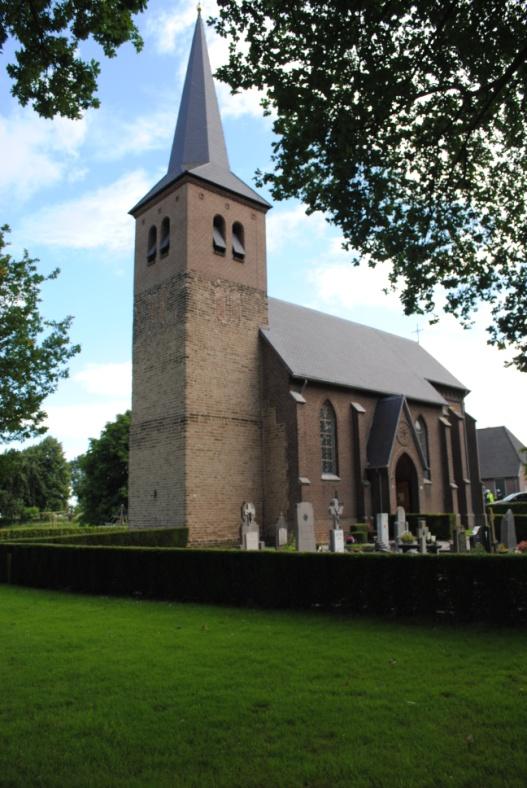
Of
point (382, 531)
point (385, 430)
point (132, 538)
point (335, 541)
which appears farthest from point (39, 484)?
point (335, 541)

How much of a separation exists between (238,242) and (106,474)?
22.8 m

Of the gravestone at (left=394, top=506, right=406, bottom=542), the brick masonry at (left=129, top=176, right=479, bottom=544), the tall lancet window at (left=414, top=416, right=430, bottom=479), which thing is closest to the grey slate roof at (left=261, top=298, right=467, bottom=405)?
the brick masonry at (left=129, top=176, right=479, bottom=544)

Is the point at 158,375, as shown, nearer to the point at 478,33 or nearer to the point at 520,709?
the point at 478,33

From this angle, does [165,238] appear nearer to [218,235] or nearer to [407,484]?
[218,235]

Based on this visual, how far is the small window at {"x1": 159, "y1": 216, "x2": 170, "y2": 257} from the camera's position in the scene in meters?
25.5

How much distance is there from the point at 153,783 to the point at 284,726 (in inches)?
50.2

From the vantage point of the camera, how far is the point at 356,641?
7945mm

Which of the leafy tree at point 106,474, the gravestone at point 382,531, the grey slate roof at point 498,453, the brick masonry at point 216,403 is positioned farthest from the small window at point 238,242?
the grey slate roof at point 498,453

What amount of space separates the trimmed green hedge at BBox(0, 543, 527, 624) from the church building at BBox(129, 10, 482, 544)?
335 inches

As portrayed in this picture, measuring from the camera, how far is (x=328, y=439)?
27094 mm

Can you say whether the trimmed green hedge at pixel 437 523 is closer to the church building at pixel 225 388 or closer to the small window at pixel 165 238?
the church building at pixel 225 388

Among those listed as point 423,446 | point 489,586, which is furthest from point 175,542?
point 423,446

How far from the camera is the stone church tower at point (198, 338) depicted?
23109 millimetres

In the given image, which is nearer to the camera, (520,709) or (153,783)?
(153,783)
